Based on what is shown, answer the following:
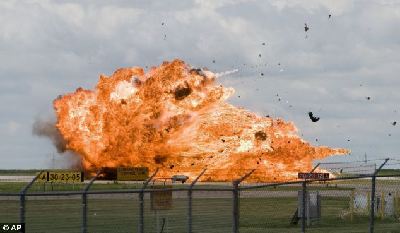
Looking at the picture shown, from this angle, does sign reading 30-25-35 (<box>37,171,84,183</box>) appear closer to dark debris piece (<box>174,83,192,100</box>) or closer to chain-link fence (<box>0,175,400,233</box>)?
dark debris piece (<box>174,83,192,100</box>)

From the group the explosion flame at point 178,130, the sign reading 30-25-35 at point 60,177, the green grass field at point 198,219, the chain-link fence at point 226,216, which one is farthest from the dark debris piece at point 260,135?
the chain-link fence at point 226,216

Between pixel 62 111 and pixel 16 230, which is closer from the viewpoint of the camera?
pixel 16 230

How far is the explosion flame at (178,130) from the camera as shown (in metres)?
90.1

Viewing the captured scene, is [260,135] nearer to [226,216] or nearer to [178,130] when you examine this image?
[178,130]

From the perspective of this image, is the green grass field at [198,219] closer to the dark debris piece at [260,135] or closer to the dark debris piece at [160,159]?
the dark debris piece at [260,135]

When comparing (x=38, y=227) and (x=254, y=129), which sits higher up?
(x=254, y=129)

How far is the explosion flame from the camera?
296 ft

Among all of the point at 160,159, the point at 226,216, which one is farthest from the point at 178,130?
the point at 226,216

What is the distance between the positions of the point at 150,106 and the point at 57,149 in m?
16.5

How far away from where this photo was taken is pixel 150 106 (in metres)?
91.5

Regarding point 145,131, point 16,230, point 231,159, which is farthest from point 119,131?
point 16,230

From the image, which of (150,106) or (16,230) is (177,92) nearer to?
(150,106)

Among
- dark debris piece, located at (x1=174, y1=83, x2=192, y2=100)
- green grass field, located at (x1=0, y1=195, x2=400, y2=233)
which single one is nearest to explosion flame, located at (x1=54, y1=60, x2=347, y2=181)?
dark debris piece, located at (x1=174, y1=83, x2=192, y2=100)

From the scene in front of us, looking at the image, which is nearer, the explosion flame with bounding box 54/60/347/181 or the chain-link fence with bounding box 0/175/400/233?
the chain-link fence with bounding box 0/175/400/233
